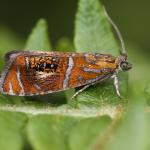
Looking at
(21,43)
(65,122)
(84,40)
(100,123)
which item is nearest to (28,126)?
(65,122)

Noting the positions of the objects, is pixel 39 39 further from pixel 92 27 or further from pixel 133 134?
pixel 133 134

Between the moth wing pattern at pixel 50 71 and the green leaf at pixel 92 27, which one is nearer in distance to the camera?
the green leaf at pixel 92 27

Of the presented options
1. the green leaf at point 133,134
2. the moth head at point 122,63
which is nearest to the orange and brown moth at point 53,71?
the moth head at point 122,63

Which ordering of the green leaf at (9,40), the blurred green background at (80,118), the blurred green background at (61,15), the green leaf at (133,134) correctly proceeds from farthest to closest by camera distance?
the blurred green background at (61,15)
the green leaf at (9,40)
the blurred green background at (80,118)
the green leaf at (133,134)

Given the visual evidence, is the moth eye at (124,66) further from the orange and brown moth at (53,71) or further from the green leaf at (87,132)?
the green leaf at (87,132)

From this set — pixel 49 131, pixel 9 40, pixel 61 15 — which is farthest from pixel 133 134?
pixel 61 15

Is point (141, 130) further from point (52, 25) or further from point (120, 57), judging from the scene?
point (52, 25)
